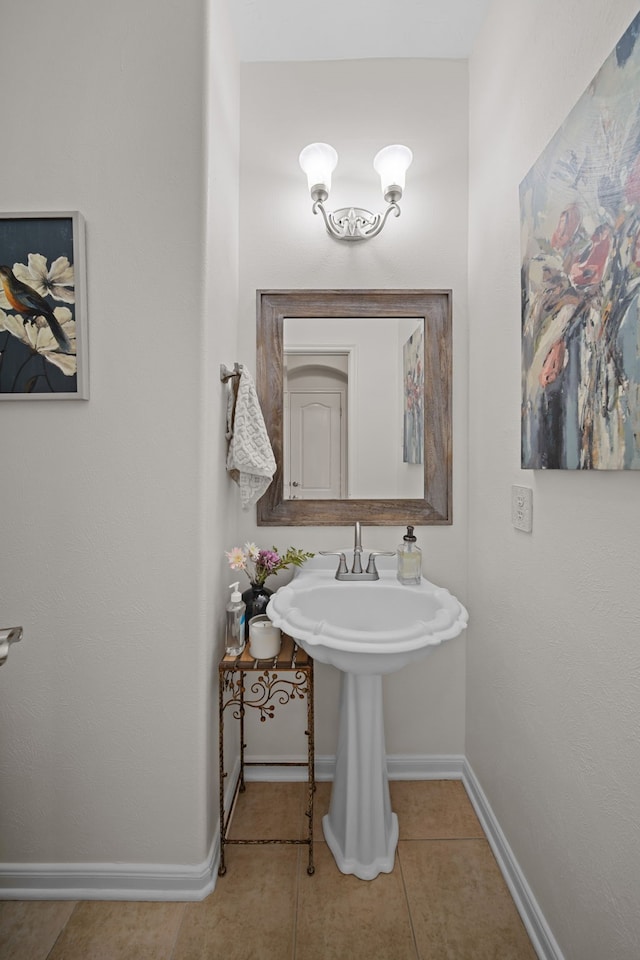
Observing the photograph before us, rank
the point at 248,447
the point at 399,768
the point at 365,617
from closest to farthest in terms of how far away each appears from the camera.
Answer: the point at 248,447, the point at 365,617, the point at 399,768

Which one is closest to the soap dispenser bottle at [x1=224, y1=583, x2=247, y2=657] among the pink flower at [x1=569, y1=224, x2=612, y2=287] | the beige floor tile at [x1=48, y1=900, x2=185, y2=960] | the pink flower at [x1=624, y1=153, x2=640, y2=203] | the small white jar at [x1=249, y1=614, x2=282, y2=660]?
the small white jar at [x1=249, y1=614, x2=282, y2=660]

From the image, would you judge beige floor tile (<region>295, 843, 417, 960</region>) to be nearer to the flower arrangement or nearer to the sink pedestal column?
the sink pedestal column

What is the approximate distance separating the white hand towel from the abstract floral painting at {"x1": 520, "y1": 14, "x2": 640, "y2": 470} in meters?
0.80

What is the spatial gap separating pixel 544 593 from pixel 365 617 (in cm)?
62

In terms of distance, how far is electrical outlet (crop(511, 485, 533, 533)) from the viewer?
51.0 inches

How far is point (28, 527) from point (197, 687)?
0.65m

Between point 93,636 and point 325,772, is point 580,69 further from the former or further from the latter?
point 325,772

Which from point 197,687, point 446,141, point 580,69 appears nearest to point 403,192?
point 446,141

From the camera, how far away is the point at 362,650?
1.18 meters

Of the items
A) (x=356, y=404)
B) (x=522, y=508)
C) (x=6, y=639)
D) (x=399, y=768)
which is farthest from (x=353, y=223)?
(x=399, y=768)

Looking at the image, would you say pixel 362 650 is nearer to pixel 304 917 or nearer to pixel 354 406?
pixel 304 917

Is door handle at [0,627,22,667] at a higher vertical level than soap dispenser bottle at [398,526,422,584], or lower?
lower

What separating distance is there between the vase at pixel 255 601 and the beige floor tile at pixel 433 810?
84 cm

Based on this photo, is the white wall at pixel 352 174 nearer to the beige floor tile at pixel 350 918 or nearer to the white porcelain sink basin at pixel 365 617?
the white porcelain sink basin at pixel 365 617
